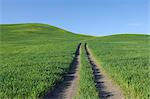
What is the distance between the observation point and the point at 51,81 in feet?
76.3

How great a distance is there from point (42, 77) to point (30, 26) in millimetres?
138726

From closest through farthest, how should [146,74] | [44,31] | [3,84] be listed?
[3,84], [146,74], [44,31]

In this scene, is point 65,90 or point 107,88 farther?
point 107,88

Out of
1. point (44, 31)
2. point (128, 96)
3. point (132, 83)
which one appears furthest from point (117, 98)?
point (44, 31)

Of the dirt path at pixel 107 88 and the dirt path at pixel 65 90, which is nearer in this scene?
the dirt path at pixel 107 88

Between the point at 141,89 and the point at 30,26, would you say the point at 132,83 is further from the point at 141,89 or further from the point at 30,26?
the point at 30,26

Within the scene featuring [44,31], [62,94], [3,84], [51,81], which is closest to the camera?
[62,94]

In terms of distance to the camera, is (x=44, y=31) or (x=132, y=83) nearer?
(x=132, y=83)

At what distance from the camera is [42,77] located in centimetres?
2466

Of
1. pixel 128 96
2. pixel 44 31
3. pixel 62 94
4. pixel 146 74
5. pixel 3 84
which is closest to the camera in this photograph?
pixel 128 96

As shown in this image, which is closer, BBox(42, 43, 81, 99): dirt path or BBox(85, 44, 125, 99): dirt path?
BBox(85, 44, 125, 99): dirt path

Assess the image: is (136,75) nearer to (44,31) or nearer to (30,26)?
(44,31)

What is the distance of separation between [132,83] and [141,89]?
198 cm

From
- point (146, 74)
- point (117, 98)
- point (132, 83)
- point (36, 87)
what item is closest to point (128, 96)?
point (117, 98)
